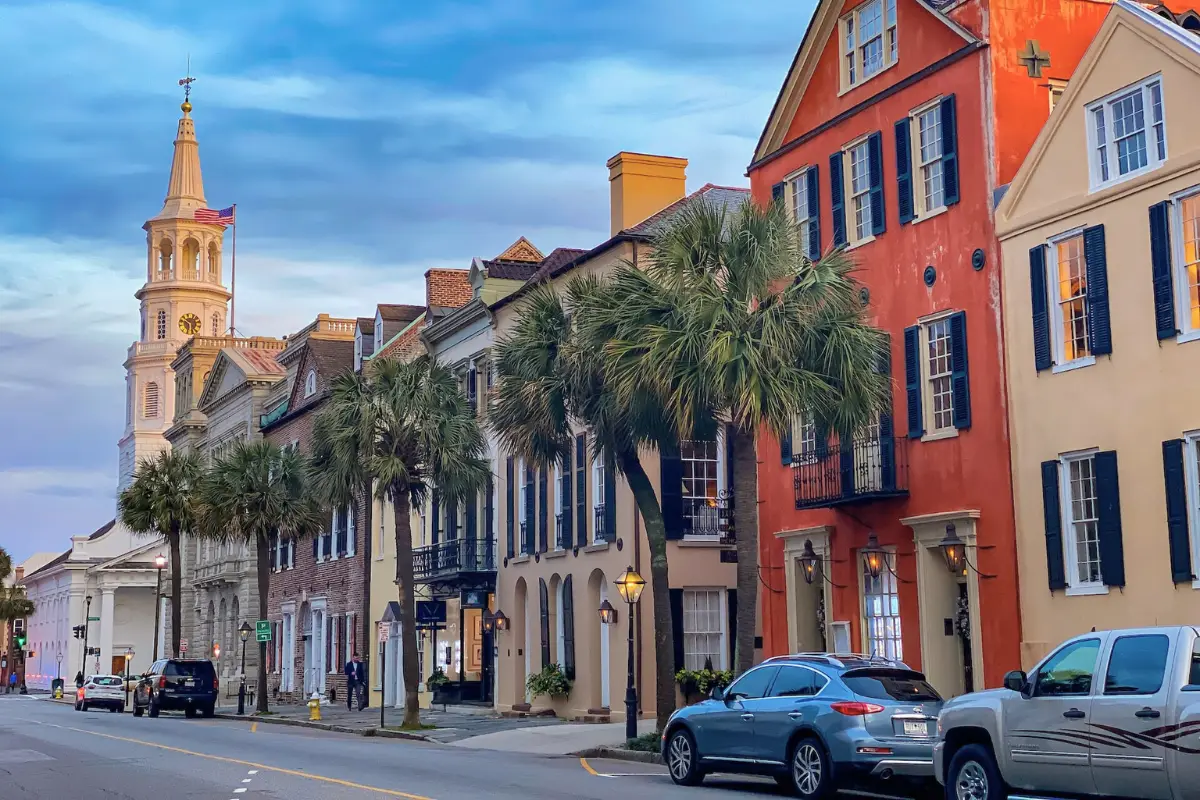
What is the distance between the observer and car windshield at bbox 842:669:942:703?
56.0ft

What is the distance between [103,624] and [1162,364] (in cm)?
8987

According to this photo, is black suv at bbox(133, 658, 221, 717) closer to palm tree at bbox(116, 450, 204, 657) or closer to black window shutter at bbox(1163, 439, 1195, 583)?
palm tree at bbox(116, 450, 204, 657)

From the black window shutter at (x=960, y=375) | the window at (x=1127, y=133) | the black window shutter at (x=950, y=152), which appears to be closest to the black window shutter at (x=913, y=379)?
the black window shutter at (x=960, y=375)

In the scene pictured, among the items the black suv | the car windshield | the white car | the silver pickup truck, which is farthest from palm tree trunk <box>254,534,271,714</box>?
the silver pickup truck

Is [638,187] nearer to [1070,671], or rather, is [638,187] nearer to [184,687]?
[184,687]

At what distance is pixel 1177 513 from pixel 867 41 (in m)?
11.4

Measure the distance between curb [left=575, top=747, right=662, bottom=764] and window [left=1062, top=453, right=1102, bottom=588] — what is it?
6839mm

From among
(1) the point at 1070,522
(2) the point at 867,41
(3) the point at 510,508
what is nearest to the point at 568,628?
(3) the point at 510,508

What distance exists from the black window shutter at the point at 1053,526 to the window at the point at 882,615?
3.95 meters

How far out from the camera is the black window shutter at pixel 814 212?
29.3m

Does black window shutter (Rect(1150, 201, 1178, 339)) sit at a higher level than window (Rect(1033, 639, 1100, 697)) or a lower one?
higher

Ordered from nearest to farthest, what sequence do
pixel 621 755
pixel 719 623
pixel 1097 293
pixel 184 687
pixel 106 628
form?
pixel 1097 293, pixel 621 755, pixel 719 623, pixel 184 687, pixel 106 628

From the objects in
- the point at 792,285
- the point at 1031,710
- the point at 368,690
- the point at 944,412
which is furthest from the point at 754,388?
the point at 368,690

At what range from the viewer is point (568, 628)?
37.1 meters
